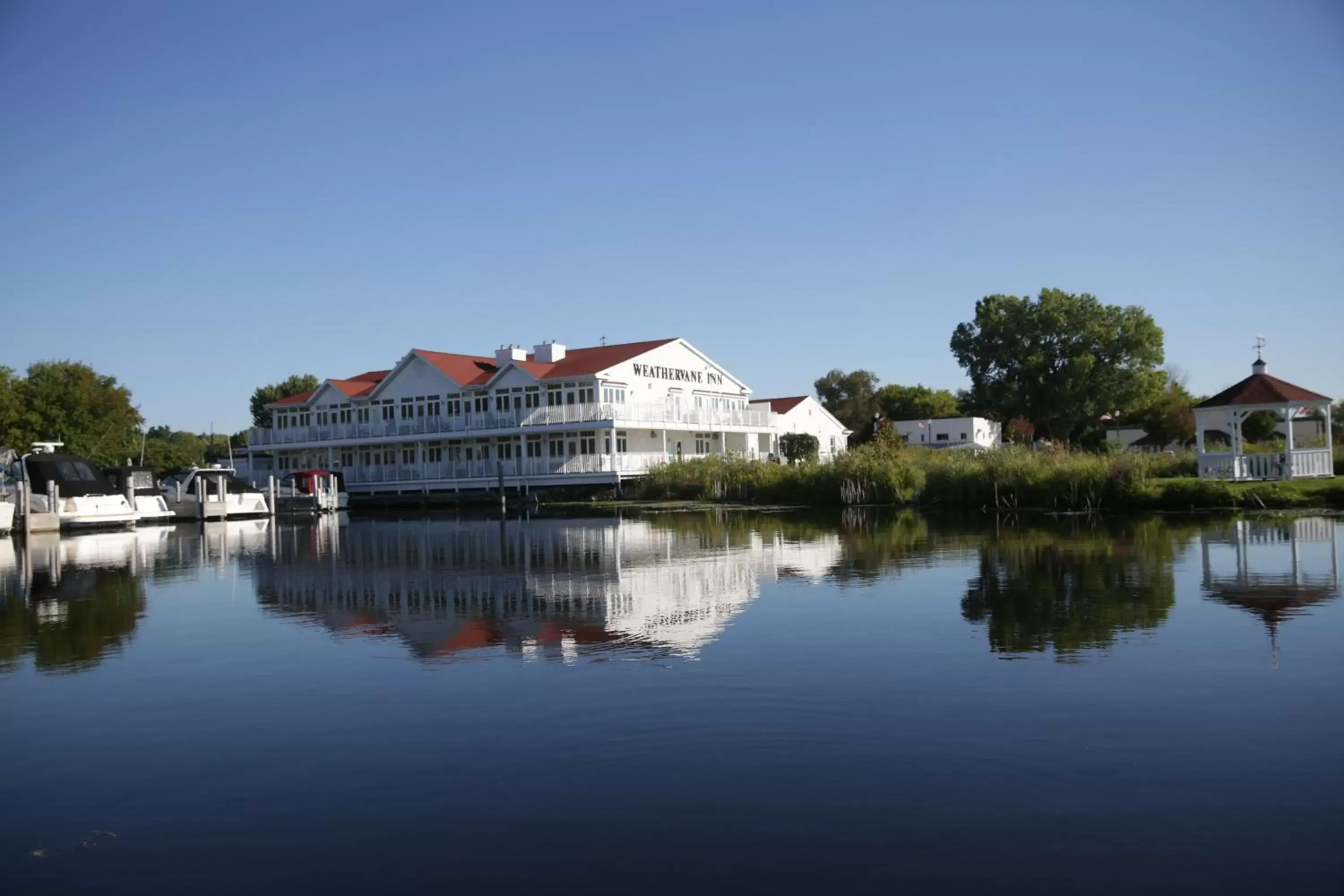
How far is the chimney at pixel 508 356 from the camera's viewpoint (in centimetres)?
6400

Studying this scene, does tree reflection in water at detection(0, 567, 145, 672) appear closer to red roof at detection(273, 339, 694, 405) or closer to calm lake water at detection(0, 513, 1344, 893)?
calm lake water at detection(0, 513, 1344, 893)

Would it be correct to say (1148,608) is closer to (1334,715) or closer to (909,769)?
(1334,715)

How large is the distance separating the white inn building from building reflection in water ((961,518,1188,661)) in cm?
3347

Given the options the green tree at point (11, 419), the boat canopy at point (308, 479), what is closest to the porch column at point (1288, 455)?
the boat canopy at point (308, 479)

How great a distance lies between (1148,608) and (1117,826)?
8.22 metres

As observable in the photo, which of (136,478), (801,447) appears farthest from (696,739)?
(801,447)

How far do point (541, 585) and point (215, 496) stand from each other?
38.2 meters

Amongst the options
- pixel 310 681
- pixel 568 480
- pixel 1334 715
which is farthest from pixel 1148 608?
pixel 568 480

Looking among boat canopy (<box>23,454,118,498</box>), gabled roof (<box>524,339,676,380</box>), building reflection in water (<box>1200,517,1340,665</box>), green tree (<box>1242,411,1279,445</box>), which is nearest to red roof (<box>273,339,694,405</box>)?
gabled roof (<box>524,339,676,380</box>)

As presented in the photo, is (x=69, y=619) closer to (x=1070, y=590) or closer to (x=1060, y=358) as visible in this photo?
(x=1070, y=590)

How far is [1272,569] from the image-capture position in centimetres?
1789

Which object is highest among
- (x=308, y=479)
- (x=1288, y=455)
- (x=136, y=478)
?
(x=136, y=478)

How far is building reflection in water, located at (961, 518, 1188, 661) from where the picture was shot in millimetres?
12359

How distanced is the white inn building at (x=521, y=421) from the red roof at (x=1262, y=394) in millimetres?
25332
